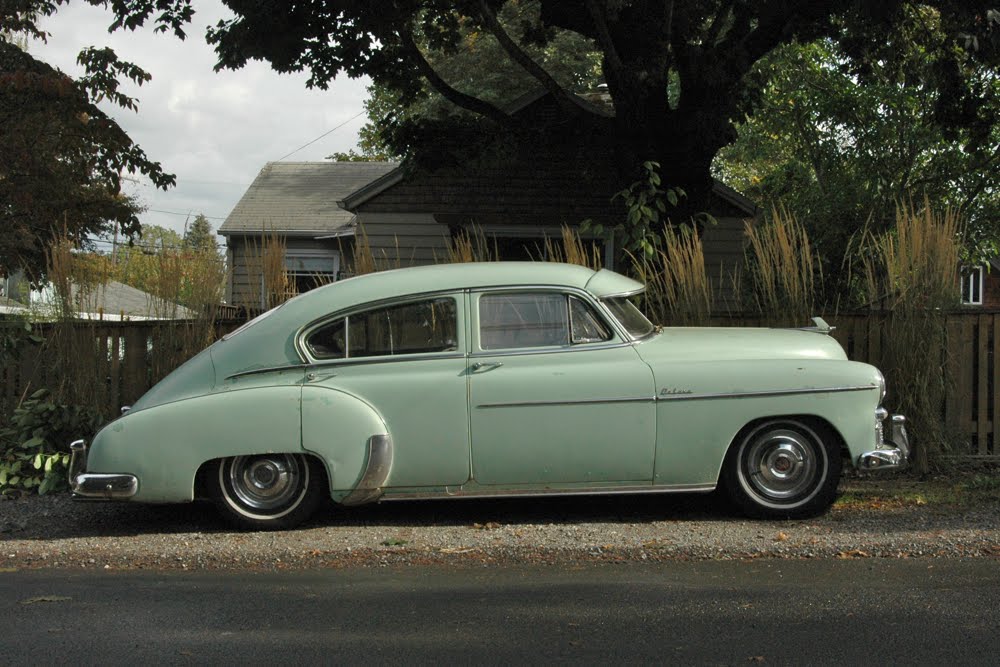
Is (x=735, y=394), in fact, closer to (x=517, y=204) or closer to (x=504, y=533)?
(x=504, y=533)

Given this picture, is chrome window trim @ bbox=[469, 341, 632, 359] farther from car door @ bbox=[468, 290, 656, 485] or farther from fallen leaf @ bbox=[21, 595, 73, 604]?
fallen leaf @ bbox=[21, 595, 73, 604]

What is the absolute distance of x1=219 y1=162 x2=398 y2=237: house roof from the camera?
21.9 m

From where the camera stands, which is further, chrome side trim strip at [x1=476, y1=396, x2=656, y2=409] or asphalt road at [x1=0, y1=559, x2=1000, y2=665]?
chrome side trim strip at [x1=476, y1=396, x2=656, y2=409]

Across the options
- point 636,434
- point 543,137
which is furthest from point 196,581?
point 543,137

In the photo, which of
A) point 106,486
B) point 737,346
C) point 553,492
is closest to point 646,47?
point 737,346

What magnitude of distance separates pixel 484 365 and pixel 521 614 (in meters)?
2.16

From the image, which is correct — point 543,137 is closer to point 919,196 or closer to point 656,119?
point 656,119

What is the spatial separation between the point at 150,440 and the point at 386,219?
1075 centimetres

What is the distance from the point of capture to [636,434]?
6402 mm

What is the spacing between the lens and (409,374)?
6.50 metres

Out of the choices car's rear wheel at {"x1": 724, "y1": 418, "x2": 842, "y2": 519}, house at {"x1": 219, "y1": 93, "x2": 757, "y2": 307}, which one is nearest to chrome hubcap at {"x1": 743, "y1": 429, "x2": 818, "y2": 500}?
car's rear wheel at {"x1": 724, "y1": 418, "x2": 842, "y2": 519}

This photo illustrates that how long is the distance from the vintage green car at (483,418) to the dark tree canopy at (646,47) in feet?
17.8

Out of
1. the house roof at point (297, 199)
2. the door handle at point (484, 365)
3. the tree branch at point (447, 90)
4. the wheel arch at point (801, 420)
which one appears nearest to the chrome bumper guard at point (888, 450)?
the wheel arch at point (801, 420)

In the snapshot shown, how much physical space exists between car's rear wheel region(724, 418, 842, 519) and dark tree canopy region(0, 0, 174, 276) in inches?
320
